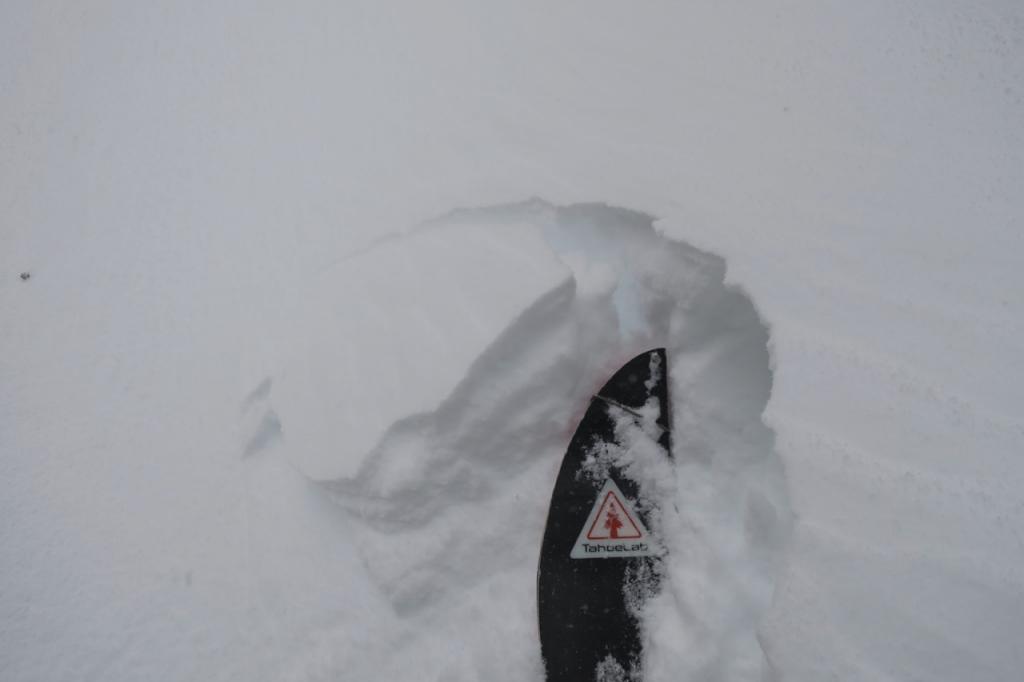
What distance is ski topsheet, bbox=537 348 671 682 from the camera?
1.57m

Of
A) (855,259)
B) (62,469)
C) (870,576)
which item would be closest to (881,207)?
(855,259)

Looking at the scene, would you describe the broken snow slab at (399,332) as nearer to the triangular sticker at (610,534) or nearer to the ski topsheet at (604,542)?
the ski topsheet at (604,542)

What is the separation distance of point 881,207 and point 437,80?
2131 mm

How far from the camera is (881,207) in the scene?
1764mm

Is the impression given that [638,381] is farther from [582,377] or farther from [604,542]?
[604,542]

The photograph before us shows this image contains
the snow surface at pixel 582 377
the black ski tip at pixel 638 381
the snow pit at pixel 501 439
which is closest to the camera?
the snow surface at pixel 582 377

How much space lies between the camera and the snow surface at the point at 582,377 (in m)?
1.26

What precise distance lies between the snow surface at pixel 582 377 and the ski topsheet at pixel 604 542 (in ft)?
0.20

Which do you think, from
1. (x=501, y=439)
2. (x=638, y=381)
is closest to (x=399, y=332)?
(x=501, y=439)

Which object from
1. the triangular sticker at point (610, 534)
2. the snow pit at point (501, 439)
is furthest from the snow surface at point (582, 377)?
the triangular sticker at point (610, 534)

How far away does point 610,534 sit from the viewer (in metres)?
1.67

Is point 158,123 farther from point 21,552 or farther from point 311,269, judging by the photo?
point 21,552

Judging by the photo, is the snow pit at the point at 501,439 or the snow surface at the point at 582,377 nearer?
the snow surface at the point at 582,377

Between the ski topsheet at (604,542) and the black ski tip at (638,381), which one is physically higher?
the black ski tip at (638,381)
